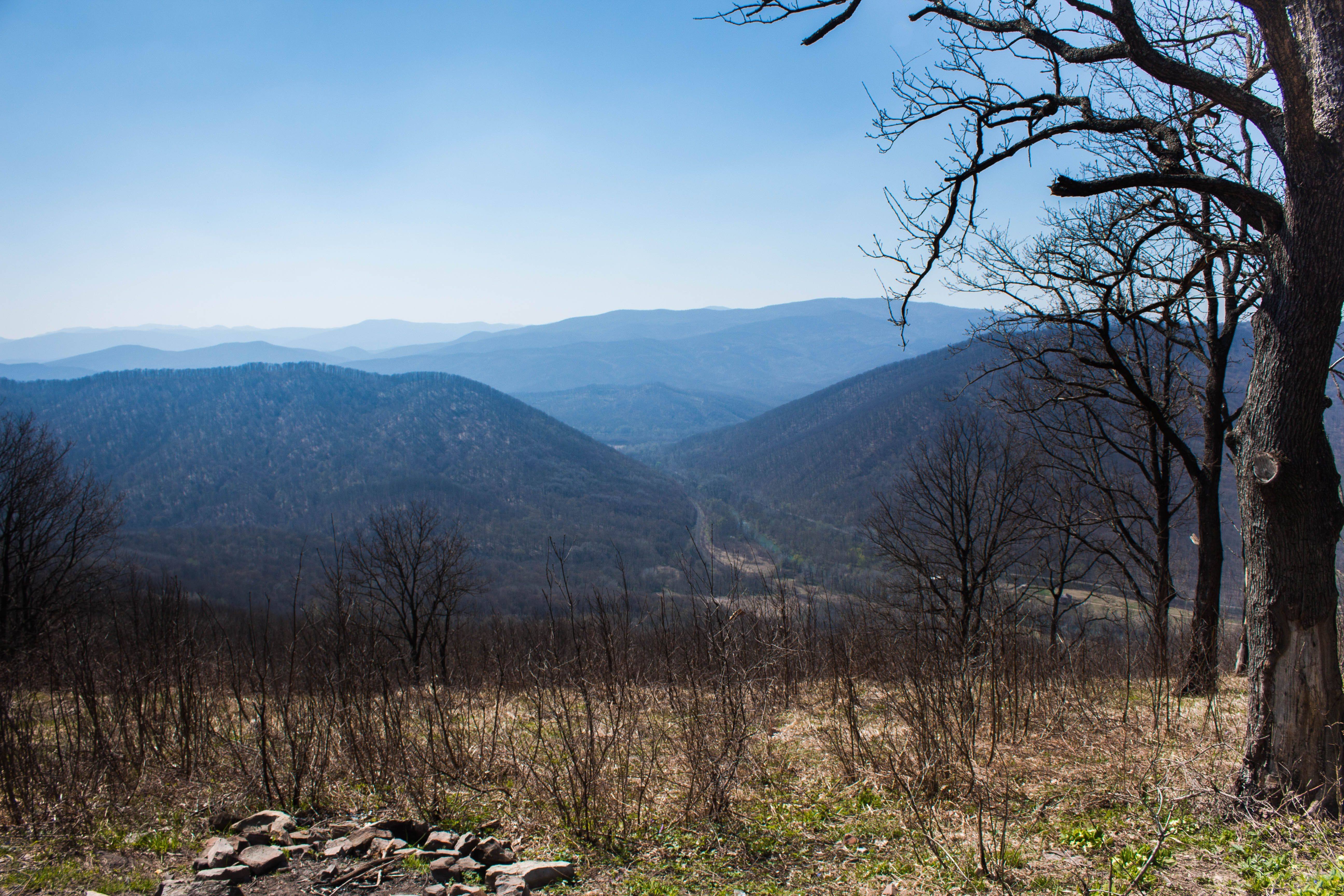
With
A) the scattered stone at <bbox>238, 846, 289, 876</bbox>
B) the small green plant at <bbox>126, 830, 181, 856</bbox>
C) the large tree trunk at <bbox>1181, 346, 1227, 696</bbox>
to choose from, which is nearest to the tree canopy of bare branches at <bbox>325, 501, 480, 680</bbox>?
the small green plant at <bbox>126, 830, 181, 856</bbox>

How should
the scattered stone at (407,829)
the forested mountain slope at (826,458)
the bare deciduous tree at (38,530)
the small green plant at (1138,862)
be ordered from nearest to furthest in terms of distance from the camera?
the small green plant at (1138,862), the scattered stone at (407,829), the bare deciduous tree at (38,530), the forested mountain slope at (826,458)

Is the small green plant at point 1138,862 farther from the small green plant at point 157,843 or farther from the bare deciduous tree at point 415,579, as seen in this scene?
the bare deciduous tree at point 415,579

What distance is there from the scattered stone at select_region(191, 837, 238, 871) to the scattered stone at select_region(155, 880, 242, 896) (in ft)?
0.88

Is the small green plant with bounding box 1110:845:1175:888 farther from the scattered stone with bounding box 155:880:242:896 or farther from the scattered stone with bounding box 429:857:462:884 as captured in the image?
→ the scattered stone with bounding box 155:880:242:896

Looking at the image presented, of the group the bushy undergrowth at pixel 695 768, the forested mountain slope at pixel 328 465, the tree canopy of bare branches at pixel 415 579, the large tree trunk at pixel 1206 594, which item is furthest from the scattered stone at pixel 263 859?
the forested mountain slope at pixel 328 465

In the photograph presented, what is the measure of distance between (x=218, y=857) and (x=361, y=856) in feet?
2.84

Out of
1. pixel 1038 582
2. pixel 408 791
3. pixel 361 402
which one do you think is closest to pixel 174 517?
pixel 361 402

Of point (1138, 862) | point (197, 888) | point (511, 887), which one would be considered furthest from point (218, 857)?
point (1138, 862)

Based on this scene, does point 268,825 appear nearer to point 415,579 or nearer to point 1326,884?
point 1326,884

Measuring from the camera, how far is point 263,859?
4453 mm

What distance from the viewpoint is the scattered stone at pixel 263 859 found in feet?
14.4

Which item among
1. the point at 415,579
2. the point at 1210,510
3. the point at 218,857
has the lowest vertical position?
the point at 415,579

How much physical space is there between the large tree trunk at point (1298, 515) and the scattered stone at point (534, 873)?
4.22m

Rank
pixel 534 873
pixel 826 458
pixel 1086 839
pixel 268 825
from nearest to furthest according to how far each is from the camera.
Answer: pixel 1086 839 → pixel 534 873 → pixel 268 825 → pixel 826 458
